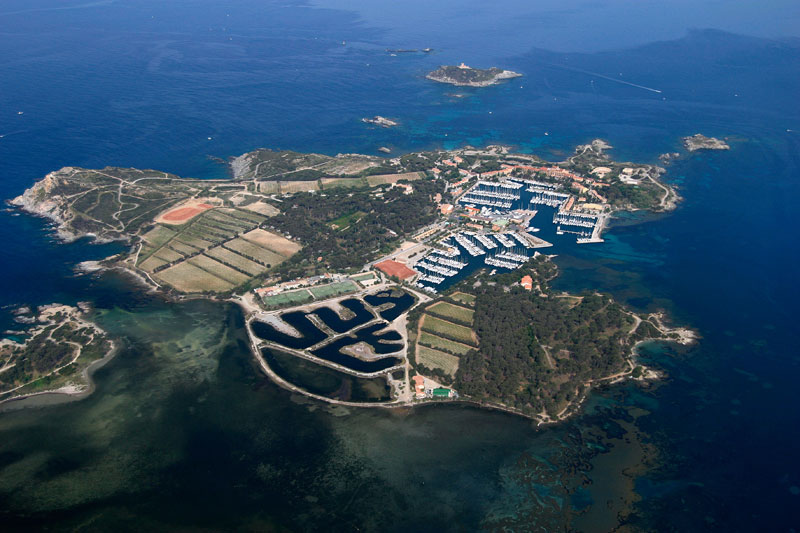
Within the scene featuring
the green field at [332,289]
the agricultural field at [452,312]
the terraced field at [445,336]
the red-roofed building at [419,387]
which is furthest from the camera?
the green field at [332,289]

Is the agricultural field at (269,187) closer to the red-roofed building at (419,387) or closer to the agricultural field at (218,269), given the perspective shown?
the agricultural field at (218,269)

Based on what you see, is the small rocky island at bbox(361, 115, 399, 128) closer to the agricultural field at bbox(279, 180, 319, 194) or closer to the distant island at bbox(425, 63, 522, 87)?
the agricultural field at bbox(279, 180, 319, 194)

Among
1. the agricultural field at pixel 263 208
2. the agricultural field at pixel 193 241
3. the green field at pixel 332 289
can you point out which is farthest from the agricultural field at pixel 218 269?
the agricultural field at pixel 263 208

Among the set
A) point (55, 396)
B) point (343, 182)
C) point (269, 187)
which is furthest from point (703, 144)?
point (55, 396)

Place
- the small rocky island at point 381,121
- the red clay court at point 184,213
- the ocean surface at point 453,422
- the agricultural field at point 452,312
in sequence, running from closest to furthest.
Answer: the ocean surface at point 453,422 < the agricultural field at point 452,312 < the red clay court at point 184,213 < the small rocky island at point 381,121

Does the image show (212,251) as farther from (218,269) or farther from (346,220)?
(346,220)
